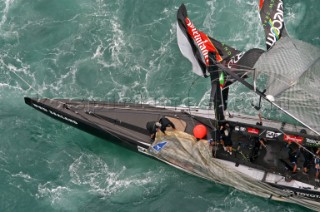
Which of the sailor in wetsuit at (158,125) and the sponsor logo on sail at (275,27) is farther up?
the sponsor logo on sail at (275,27)

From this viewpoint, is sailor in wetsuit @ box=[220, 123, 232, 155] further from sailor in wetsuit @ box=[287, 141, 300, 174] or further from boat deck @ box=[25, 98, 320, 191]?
sailor in wetsuit @ box=[287, 141, 300, 174]

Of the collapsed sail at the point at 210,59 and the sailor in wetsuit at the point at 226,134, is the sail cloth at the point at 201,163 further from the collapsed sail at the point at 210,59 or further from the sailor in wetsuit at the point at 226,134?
the collapsed sail at the point at 210,59

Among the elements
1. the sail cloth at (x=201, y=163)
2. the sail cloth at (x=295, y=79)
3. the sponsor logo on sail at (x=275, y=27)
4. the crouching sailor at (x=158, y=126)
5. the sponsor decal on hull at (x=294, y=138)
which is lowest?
the sail cloth at (x=201, y=163)

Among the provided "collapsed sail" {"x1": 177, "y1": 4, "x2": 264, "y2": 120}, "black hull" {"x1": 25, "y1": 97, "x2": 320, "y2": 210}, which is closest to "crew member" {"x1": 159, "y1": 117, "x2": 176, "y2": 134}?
"black hull" {"x1": 25, "y1": 97, "x2": 320, "y2": 210}

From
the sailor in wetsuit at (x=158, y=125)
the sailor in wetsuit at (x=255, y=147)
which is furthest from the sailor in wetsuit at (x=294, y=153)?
the sailor in wetsuit at (x=158, y=125)

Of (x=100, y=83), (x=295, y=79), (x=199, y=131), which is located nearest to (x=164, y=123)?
(x=199, y=131)

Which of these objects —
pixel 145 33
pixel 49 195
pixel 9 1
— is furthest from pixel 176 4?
pixel 49 195

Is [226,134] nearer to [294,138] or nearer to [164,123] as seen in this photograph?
[164,123]
